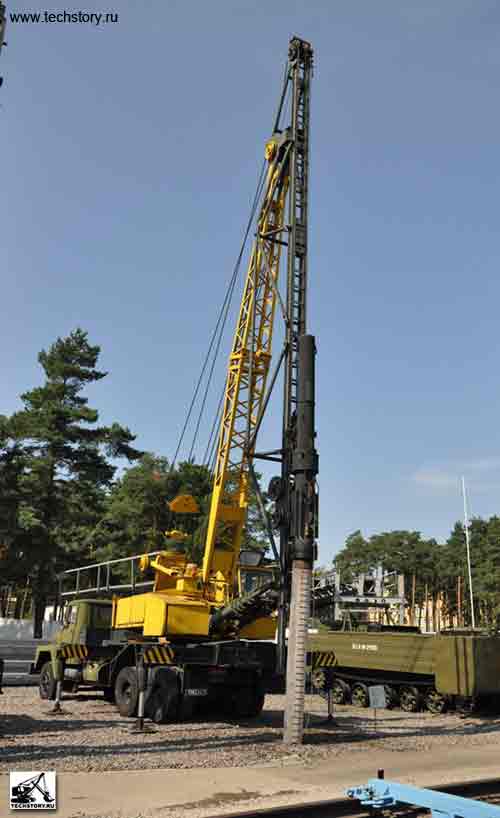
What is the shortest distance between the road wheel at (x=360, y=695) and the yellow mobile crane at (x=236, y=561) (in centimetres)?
418

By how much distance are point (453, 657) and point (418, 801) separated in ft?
36.8

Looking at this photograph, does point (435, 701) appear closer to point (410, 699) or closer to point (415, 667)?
point (410, 699)

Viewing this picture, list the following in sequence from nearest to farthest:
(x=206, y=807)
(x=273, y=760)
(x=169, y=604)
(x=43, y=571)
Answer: (x=206, y=807)
(x=273, y=760)
(x=169, y=604)
(x=43, y=571)

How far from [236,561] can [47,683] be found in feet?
19.2

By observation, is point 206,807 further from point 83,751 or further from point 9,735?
point 9,735

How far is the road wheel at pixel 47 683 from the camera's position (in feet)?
63.3

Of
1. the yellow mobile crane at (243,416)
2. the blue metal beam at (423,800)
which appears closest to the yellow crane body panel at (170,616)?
the yellow mobile crane at (243,416)

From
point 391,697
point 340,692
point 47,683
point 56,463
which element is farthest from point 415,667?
point 56,463

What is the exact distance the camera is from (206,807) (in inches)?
331

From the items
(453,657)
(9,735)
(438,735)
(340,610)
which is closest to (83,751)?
(9,735)

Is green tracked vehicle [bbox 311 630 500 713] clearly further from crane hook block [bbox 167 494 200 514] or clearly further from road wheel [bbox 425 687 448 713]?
crane hook block [bbox 167 494 200 514]

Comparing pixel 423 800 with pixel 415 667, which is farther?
pixel 415 667

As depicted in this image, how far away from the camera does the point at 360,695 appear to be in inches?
819

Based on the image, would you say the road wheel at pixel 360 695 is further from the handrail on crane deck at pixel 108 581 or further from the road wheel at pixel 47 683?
the road wheel at pixel 47 683
